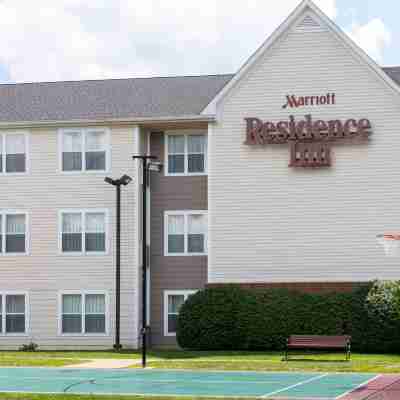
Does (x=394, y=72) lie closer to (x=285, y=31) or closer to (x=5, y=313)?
(x=285, y=31)

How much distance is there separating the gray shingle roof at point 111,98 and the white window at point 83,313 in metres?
7.10

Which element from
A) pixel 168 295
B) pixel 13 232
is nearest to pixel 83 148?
pixel 13 232

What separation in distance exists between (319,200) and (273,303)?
439 cm

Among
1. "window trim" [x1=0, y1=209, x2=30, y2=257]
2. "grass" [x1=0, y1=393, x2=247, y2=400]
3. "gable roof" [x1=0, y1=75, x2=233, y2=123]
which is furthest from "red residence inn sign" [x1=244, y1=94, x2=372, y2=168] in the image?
"grass" [x1=0, y1=393, x2=247, y2=400]

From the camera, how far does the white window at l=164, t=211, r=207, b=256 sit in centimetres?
4566

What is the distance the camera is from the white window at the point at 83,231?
45.4 m

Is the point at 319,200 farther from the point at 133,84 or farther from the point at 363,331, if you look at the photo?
the point at 133,84

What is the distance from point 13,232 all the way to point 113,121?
6118 millimetres

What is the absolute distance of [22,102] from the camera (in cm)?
4884

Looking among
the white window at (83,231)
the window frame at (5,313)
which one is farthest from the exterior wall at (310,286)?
the window frame at (5,313)

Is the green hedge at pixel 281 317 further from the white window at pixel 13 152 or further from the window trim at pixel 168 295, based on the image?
the white window at pixel 13 152

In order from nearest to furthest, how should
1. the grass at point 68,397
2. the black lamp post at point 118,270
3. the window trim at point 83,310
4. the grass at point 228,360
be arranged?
the grass at point 68,397 → the grass at point 228,360 → the black lamp post at point 118,270 → the window trim at point 83,310

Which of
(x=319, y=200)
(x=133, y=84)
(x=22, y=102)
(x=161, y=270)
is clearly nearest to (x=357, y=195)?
(x=319, y=200)

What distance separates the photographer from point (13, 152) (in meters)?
46.3
